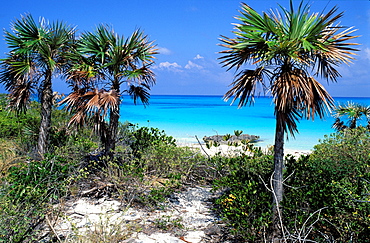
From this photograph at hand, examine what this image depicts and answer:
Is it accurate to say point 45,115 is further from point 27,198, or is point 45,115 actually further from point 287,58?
point 287,58

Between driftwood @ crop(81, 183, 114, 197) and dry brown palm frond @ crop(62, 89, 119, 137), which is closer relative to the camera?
driftwood @ crop(81, 183, 114, 197)

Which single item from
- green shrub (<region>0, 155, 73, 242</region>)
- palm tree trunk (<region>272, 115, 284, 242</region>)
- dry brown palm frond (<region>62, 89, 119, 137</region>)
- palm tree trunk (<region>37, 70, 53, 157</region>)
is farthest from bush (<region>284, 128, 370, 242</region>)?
palm tree trunk (<region>37, 70, 53, 157</region>)

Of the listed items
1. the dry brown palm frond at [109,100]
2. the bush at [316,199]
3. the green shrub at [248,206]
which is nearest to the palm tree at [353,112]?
the bush at [316,199]

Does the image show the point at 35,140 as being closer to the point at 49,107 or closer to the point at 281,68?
the point at 49,107

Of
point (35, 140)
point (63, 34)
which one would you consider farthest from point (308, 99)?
point (35, 140)

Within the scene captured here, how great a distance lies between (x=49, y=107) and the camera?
8.57 meters

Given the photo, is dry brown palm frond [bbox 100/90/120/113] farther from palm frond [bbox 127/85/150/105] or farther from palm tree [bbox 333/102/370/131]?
palm tree [bbox 333/102/370/131]

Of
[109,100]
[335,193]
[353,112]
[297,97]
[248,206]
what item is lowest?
[248,206]

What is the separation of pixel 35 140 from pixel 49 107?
8.26ft

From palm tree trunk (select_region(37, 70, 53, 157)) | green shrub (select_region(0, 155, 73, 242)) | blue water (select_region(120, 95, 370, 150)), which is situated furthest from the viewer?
blue water (select_region(120, 95, 370, 150))

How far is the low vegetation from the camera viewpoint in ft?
14.3

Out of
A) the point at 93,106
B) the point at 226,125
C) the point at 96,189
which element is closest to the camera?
the point at 96,189

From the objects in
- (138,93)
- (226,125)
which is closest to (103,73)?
(138,93)

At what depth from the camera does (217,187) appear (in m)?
6.39
